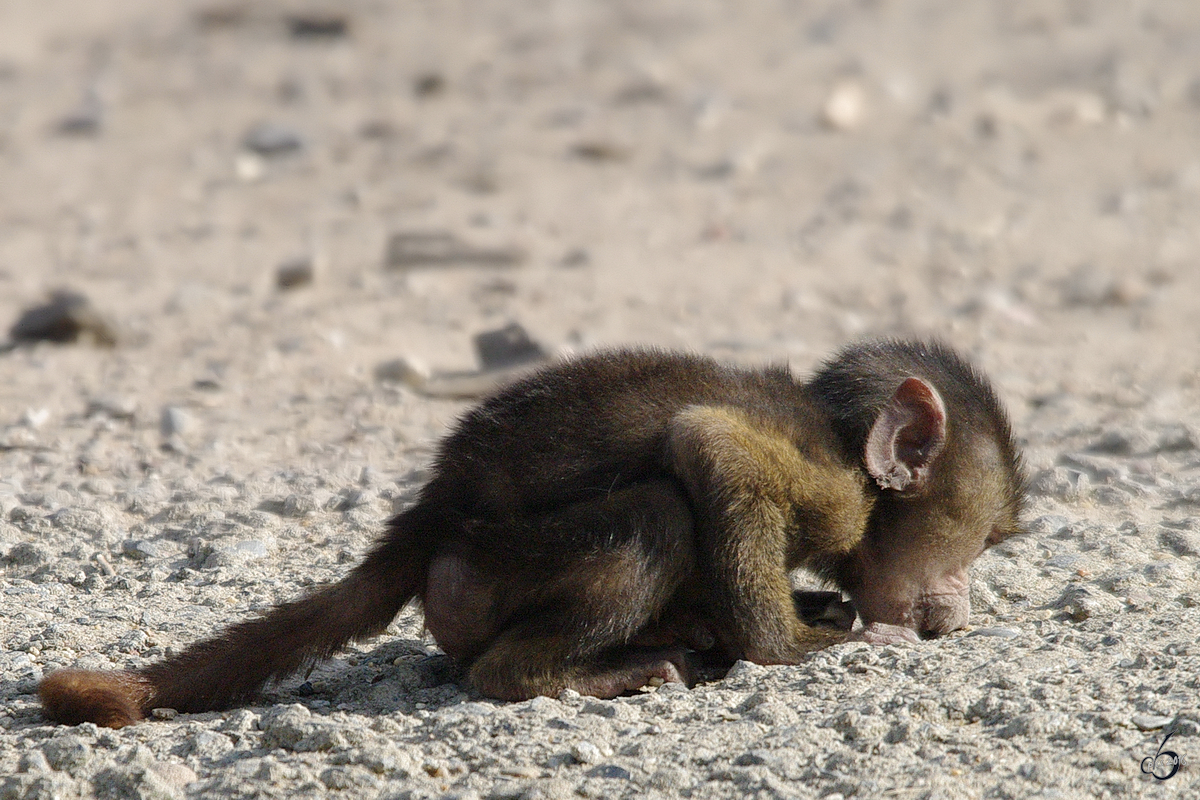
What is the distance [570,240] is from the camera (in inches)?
410

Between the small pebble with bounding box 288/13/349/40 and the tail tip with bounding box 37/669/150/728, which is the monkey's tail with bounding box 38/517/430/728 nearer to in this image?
the tail tip with bounding box 37/669/150/728

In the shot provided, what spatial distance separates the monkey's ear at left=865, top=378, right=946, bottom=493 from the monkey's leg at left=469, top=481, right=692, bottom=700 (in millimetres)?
720

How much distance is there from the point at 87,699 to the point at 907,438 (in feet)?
8.23

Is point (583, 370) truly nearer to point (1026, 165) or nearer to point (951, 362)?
point (951, 362)

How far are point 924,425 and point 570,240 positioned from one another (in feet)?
19.3

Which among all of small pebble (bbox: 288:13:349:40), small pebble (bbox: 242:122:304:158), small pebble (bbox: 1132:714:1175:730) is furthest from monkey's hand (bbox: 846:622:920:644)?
small pebble (bbox: 288:13:349:40)

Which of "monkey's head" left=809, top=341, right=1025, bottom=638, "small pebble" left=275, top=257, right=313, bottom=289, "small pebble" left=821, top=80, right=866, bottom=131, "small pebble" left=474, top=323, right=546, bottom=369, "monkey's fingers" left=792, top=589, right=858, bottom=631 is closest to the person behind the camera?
"monkey's head" left=809, top=341, right=1025, bottom=638

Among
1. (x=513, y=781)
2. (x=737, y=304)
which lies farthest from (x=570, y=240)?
(x=513, y=781)

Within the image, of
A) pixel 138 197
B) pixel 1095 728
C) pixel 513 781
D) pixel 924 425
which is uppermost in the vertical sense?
pixel 924 425

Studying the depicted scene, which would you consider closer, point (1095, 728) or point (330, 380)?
point (1095, 728)

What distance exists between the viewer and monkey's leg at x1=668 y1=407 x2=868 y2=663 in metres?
4.31

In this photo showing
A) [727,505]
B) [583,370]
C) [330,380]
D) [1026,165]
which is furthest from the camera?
[1026,165]

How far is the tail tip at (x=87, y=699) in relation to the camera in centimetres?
413

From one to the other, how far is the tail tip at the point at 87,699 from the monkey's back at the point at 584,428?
1.03 metres
